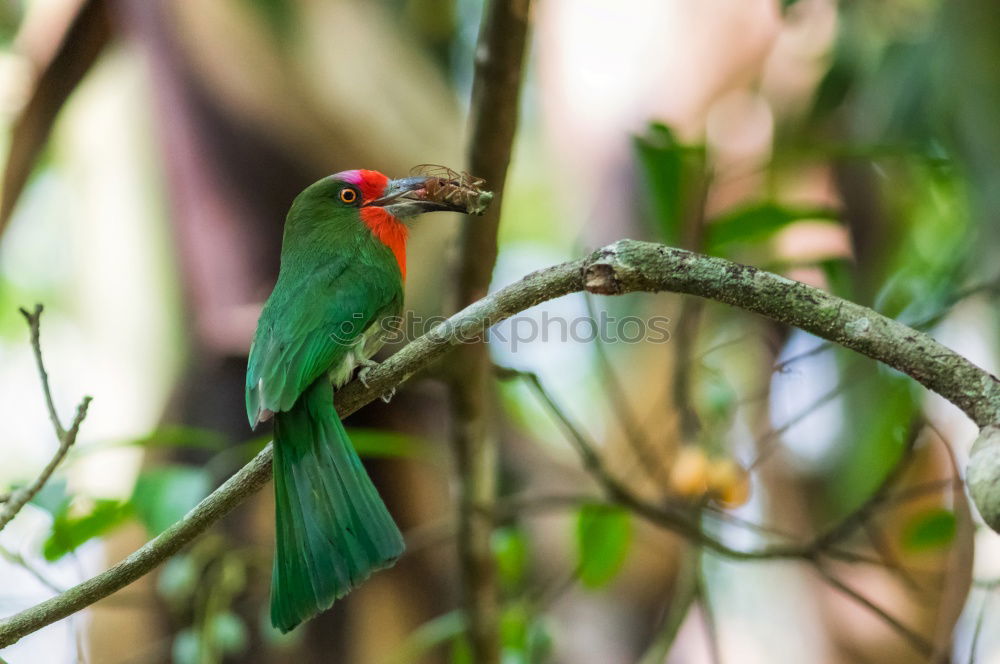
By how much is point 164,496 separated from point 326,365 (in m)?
0.86

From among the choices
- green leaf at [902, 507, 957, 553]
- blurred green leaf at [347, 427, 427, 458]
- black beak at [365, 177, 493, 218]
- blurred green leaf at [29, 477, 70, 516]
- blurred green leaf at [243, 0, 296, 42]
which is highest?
blurred green leaf at [243, 0, 296, 42]

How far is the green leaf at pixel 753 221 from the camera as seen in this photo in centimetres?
297

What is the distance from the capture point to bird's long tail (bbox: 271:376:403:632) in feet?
5.92

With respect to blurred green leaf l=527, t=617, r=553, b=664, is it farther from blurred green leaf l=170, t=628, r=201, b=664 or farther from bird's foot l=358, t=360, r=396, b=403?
bird's foot l=358, t=360, r=396, b=403

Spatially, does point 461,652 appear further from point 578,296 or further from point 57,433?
point 57,433

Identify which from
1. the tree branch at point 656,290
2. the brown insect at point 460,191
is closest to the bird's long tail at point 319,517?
the tree branch at point 656,290

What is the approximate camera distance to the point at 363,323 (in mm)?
2400

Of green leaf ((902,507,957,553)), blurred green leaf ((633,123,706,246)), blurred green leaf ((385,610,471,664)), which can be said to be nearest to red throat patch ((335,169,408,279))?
blurred green leaf ((633,123,706,246))

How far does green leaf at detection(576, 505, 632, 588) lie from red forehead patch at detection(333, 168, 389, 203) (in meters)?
1.21

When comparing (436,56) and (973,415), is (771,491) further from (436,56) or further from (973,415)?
(973,415)

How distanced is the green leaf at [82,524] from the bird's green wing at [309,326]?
2.24 feet

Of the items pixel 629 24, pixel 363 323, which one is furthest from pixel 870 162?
pixel 363 323

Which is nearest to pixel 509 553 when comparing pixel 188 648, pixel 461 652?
pixel 461 652

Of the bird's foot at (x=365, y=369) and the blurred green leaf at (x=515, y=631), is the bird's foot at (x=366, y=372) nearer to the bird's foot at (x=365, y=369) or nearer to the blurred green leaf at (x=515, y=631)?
the bird's foot at (x=365, y=369)
